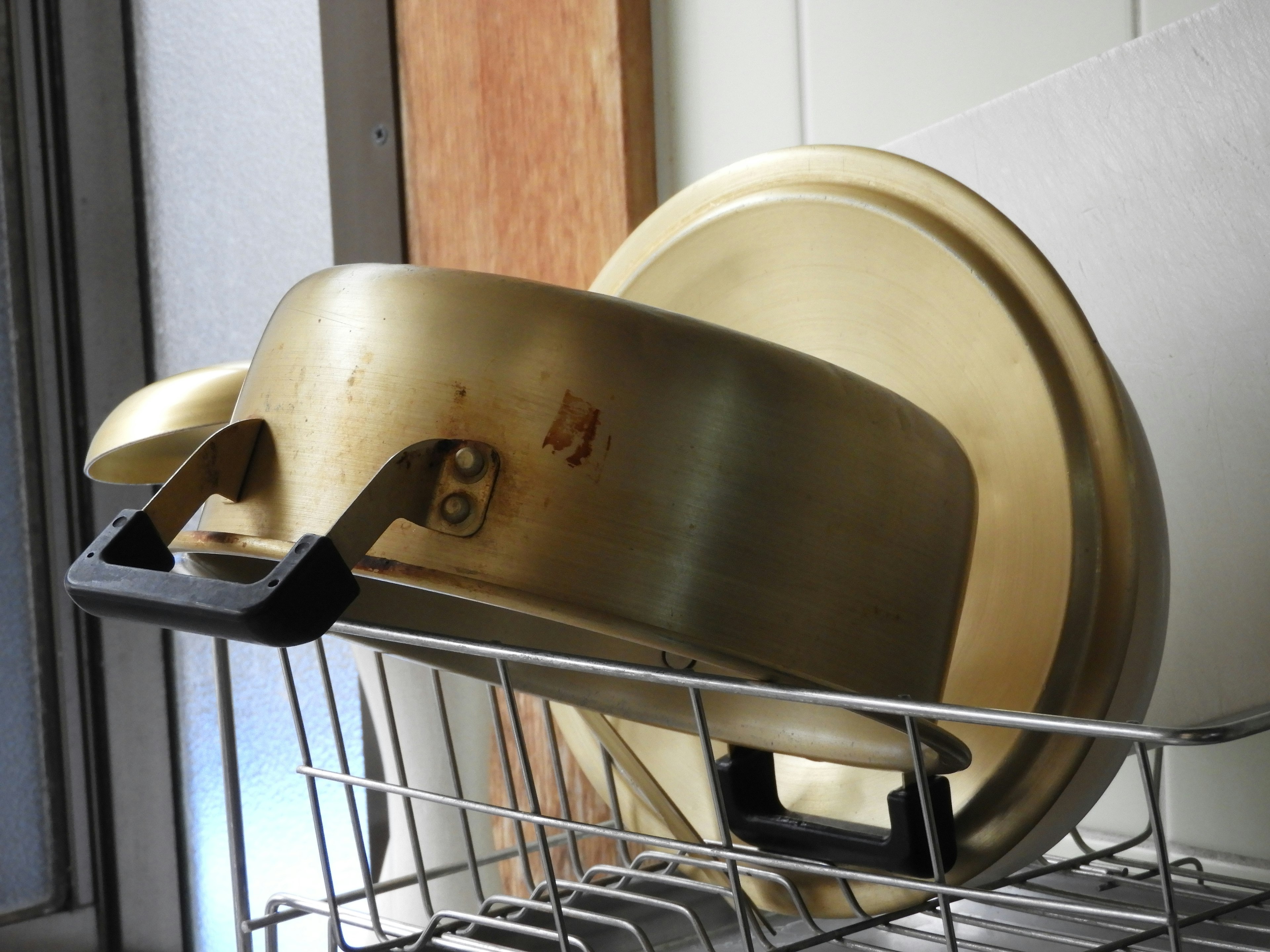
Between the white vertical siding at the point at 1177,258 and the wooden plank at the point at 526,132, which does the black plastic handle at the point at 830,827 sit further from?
the wooden plank at the point at 526,132

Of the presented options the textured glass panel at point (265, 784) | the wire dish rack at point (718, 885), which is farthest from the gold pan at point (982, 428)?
the textured glass panel at point (265, 784)

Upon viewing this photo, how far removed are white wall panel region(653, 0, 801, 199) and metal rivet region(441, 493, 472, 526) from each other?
0.29 m

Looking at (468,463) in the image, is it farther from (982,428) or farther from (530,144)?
(530,144)

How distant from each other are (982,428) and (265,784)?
2.17ft

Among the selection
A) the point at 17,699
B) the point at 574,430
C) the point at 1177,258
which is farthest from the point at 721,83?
the point at 17,699

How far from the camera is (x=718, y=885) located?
0.37 m

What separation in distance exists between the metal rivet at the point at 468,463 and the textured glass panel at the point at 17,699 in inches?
31.2

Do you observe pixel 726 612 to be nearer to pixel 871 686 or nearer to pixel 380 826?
pixel 871 686

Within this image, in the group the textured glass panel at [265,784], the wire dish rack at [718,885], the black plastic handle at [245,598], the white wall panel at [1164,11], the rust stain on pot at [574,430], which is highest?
the white wall panel at [1164,11]

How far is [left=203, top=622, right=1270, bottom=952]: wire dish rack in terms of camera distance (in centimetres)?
21

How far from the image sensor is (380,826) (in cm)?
70

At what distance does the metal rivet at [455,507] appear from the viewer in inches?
8.6

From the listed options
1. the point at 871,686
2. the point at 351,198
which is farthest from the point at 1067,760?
the point at 351,198

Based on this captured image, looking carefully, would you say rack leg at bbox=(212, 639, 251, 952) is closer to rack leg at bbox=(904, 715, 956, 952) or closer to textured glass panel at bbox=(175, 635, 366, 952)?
rack leg at bbox=(904, 715, 956, 952)
